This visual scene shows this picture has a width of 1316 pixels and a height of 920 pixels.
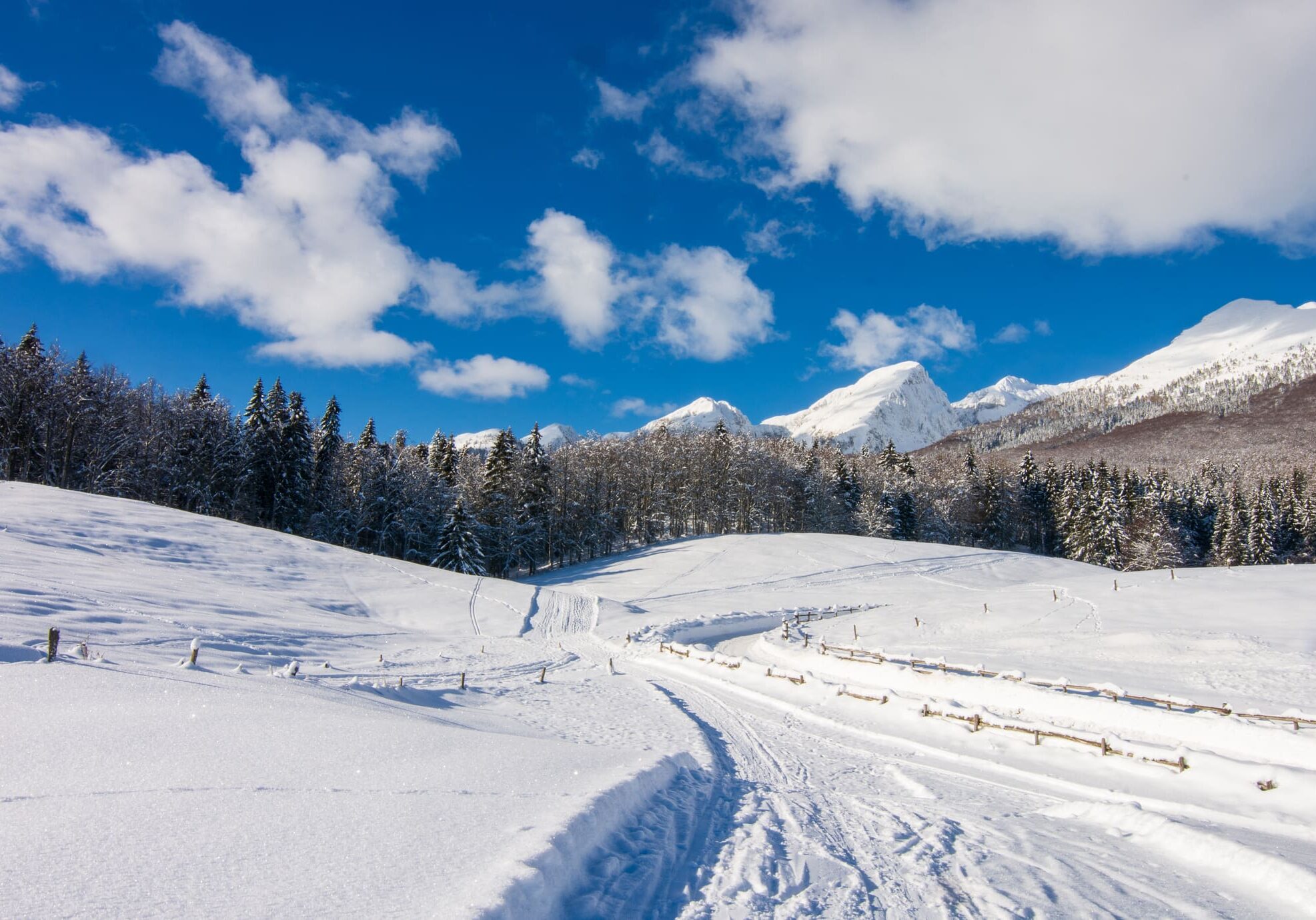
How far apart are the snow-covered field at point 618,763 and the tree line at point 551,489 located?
21462 mm

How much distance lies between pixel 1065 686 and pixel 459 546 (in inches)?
1784

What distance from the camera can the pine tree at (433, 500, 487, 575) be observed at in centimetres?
5288

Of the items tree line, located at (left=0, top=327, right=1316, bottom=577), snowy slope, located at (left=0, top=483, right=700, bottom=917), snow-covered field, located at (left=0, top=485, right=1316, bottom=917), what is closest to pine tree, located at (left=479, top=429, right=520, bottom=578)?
tree line, located at (left=0, top=327, right=1316, bottom=577)

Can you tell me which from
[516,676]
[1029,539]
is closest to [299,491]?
[516,676]

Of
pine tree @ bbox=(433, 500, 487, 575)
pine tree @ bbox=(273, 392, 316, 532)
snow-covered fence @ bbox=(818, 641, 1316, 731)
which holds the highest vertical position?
pine tree @ bbox=(273, 392, 316, 532)

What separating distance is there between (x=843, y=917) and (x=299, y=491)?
5950cm

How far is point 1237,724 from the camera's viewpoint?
13898 mm

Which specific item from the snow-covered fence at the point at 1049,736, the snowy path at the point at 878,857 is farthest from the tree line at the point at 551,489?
the snowy path at the point at 878,857

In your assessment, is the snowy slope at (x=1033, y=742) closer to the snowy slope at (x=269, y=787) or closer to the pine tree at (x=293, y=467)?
the snowy slope at (x=269, y=787)

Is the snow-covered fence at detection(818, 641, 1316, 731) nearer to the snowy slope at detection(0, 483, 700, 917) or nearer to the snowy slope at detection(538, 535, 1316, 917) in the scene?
the snowy slope at detection(538, 535, 1316, 917)

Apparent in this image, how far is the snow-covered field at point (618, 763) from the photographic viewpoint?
466cm

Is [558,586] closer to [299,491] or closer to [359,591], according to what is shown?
[359,591]

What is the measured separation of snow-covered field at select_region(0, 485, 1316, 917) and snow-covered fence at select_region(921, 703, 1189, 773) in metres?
0.08

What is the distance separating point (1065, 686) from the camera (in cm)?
1838
